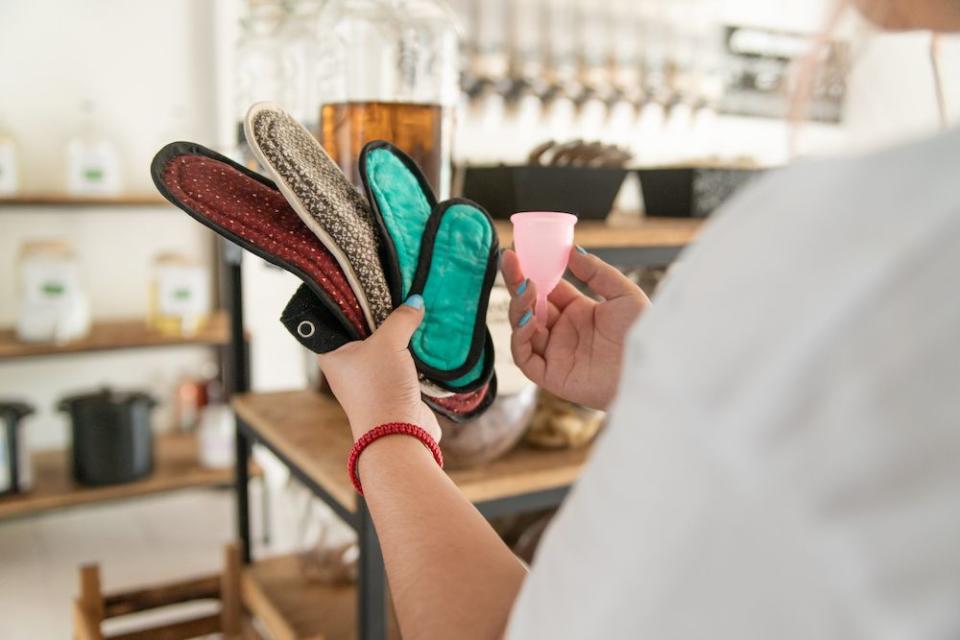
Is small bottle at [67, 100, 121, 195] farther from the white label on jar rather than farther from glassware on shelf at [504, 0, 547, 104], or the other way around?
glassware on shelf at [504, 0, 547, 104]

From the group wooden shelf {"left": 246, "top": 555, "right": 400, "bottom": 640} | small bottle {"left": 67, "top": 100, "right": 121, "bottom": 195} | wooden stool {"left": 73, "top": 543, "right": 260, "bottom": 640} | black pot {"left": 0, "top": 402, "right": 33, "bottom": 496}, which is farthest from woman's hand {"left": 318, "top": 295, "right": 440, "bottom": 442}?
small bottle {"left": 67, "top": 100, "right": 121, "bottom": 195}

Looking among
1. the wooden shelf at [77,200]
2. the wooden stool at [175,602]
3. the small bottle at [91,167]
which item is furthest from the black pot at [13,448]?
the wooden stool at [175,602]

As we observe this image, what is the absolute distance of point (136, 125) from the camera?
2.61 m

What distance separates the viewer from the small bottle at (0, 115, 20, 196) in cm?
228

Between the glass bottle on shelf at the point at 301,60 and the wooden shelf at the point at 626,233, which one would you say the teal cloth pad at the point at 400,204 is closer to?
the wooden shelf at the point at 626,233

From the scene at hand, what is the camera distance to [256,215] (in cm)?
67

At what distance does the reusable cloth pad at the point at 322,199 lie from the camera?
0.64 m

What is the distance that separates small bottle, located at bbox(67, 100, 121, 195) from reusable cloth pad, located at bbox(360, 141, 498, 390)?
203 cm

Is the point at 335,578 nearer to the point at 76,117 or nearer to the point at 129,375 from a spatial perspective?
the point at 129,375

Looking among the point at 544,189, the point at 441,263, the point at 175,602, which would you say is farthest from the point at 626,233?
the point at 175,602

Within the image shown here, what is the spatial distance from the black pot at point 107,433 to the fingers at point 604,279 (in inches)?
74.0

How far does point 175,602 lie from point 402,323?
3.83 ft

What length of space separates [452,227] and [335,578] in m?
0.94

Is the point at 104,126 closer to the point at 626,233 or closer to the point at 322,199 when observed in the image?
the point at 626,233
